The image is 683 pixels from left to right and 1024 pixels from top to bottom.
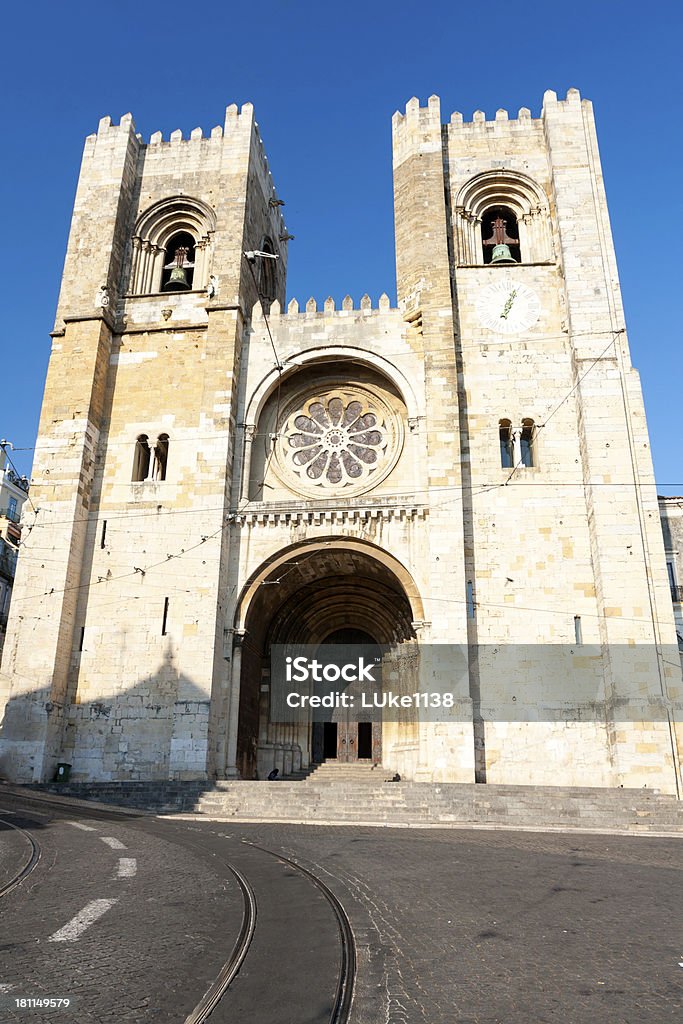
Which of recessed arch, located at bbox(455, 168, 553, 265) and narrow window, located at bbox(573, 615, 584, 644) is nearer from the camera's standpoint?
narrow window, located at bbox(573, 615, 584, 644)

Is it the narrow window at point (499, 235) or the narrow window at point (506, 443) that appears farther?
the narrow window at point (499, 235)

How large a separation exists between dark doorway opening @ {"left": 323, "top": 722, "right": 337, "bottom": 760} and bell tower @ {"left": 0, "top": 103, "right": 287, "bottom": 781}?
4.78 m

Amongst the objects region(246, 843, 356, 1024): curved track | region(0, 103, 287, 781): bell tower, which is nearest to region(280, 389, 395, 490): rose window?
region(0, 103, 287, 781): bell tower

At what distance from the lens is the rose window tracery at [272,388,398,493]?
20.8 m

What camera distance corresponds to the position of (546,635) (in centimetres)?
1747

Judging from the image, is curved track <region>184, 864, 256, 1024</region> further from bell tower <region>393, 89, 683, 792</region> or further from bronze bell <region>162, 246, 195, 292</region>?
bronze bell <region>162, 246, 195, 292</region>

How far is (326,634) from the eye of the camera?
23141mm

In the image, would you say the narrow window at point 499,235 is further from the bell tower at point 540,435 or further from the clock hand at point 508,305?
the clock hand at point 508,305

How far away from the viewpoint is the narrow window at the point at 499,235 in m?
21.8

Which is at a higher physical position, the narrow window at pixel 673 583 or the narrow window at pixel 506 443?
the narrow window at pixel 506 443

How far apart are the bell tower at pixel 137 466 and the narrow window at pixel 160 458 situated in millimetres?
58

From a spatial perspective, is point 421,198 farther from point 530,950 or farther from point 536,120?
point 530,950

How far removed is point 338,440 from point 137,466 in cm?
549

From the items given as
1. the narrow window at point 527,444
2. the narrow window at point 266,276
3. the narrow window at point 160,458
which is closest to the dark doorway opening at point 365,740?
the narrow window at point 527,444
